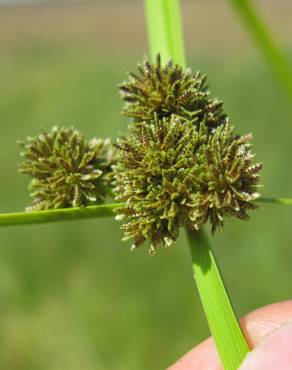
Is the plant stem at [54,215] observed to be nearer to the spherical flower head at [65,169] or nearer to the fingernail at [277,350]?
the spherical flower head at [65,169]

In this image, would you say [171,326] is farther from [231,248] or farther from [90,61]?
[90,61]

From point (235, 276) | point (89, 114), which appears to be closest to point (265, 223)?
point (235, 276)

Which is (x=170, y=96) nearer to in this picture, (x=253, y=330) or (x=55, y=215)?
(x=55, y=215)

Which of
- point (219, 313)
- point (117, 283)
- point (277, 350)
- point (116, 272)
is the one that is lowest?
point (277, 350)

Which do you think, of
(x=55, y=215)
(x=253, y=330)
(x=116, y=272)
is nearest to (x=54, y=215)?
(x=55, y=215)

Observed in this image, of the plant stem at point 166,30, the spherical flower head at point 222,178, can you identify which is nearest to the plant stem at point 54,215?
the spherical flower head at point 222,178

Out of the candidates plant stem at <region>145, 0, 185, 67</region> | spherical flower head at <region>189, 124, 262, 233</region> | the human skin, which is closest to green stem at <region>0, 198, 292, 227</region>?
spherical flower head at <region>189, 124, 262, 233</region>

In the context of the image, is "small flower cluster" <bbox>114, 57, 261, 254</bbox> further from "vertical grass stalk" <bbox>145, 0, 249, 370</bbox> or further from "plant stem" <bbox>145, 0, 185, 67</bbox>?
"plant stem" <bbox>145, 0, 185, 67</bbox>
